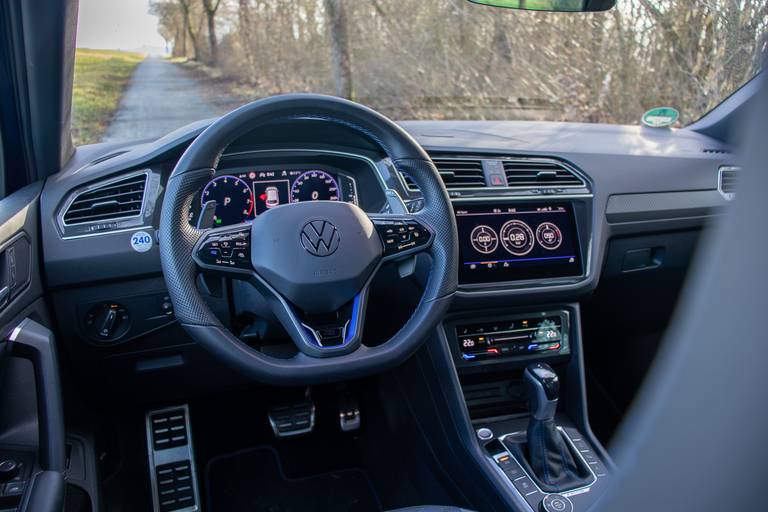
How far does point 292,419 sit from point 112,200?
3.83 ft

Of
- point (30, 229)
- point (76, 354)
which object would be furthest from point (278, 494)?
point (30, 229)

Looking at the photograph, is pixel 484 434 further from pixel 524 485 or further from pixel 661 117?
pixel 661 117

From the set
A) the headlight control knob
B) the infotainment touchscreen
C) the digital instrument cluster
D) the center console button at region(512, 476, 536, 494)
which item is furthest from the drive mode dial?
the headlight control knob

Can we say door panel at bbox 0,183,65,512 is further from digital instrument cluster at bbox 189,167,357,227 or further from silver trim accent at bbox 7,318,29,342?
digital instrument cluster at bbox 189,167,357,227

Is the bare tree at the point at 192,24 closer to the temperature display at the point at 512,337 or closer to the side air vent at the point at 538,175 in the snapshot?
the side air vent at the point at 538,175

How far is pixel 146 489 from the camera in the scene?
250 cm

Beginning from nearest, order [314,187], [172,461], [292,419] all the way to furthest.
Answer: [314,187] → [172,461] → [292,419]

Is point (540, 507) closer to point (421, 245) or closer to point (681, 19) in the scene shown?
point (421, 245)

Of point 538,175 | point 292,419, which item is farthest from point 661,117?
point 292,419

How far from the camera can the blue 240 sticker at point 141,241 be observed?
201cm

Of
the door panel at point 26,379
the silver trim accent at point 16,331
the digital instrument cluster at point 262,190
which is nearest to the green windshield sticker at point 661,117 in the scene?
the digital instrument cluster at point 262,190

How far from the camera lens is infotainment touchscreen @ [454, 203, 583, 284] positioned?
2262 mm

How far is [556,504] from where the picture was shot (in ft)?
6.47

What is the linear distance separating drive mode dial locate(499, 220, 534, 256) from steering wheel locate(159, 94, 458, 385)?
56cm
